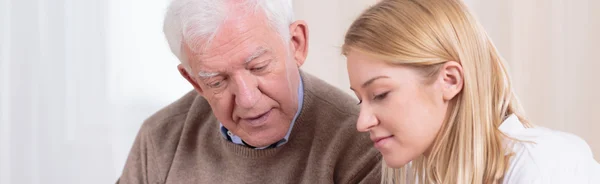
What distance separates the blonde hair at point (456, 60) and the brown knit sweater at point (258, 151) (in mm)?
333

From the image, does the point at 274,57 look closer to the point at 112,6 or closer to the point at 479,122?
the point at 479,122

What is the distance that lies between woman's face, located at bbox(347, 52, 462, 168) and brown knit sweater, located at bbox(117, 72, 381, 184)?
13.0 inches

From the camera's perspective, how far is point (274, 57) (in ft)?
6.57

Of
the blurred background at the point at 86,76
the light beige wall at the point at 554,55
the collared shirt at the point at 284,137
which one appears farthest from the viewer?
the blurred background at the point at 86,76

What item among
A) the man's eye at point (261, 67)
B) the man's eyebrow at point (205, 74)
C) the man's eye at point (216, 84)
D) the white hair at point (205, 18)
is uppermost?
the white hair at point (205, 18)

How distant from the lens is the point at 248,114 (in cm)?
205

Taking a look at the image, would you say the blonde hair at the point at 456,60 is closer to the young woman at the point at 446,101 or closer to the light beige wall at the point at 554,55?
Result: the young woman at the point at 446,101

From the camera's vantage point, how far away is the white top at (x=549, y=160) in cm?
168

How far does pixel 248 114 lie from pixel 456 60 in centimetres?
56

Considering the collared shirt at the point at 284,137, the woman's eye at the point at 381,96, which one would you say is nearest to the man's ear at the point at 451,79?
the woman's eye at the point at 381,96

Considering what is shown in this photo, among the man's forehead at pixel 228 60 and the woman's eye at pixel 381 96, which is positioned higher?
the man's forehead at pixel 228 60

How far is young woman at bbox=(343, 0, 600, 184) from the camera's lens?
1.72 metres

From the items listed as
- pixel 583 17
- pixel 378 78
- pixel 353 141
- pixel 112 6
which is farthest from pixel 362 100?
pixel 112 6

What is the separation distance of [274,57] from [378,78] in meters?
0.36
